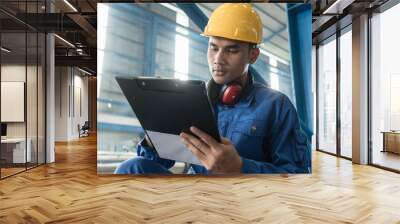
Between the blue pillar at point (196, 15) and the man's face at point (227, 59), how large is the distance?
26 cm

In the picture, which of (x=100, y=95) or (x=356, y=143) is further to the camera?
(x=356, y=143)

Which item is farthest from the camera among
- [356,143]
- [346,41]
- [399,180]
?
[346,41]

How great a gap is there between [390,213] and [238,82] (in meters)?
2.67

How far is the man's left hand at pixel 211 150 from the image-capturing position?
580 cm

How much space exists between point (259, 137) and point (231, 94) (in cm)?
76

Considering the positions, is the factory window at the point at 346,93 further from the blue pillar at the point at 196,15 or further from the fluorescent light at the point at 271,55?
the blue pillar at the point at 196,15

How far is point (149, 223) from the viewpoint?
3750 millimetres

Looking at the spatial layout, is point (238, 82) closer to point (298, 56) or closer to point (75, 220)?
point (298, 56)

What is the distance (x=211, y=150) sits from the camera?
19.1ft

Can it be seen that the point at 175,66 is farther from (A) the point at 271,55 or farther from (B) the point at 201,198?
(B) the point at 201,198

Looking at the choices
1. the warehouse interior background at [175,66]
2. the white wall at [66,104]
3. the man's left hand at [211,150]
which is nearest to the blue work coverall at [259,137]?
the man's left hand at [211,150]

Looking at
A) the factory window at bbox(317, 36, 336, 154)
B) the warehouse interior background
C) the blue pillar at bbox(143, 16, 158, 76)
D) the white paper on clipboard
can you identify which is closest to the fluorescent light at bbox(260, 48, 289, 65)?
the warehouse interior background

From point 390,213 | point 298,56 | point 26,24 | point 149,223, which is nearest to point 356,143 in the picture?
point 298,56

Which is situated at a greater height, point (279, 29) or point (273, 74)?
point (279, 29)
